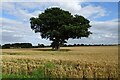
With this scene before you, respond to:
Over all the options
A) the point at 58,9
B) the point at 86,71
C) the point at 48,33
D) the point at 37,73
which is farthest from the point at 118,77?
the point at 58,9

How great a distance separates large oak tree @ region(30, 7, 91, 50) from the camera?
204 feet

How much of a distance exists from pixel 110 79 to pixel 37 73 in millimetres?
3885

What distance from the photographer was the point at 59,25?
65062 mm

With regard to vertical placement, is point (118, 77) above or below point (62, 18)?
below

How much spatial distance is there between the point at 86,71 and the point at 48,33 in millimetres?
47123

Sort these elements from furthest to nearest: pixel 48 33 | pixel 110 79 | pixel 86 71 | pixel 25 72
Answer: pixel 48 33, pixel 25 72, pixel 86 71, pixel 110 79

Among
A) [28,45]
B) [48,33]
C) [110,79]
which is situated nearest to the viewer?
[110,79]

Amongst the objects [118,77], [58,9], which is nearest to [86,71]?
[118,77]

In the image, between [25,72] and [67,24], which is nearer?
[25,72]

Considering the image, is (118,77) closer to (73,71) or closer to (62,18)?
(73,71)

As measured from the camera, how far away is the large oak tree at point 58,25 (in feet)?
204

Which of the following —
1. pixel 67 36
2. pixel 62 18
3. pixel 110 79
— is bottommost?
pixel 110 79

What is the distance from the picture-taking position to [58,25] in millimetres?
65375

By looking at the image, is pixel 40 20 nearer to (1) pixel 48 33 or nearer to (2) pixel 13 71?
(1) pixel 48 33
